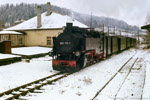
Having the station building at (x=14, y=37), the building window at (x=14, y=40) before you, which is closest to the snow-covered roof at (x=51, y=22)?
the station building at (x=14, y=37)

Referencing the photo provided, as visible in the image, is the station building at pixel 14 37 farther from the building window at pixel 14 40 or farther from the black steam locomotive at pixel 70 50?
the black steam locomotive at pixel 70 50

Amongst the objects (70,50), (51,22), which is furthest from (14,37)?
(70,50)

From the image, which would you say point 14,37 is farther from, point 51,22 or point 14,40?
point 51,22

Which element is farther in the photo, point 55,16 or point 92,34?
point 55,16

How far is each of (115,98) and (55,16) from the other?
1016 inches

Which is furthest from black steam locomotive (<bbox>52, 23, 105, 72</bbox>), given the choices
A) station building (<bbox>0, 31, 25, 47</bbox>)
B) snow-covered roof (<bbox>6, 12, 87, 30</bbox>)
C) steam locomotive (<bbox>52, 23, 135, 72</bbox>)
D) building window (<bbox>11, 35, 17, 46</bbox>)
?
building window (<bbox>11, 35, 17, 46</bbox>)

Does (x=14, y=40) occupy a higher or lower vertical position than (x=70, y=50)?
higher

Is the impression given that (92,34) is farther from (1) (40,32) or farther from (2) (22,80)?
(1) (40,32)

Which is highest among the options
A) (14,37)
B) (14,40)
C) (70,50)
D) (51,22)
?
(51,22)

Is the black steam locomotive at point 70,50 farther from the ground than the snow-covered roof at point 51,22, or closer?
closer

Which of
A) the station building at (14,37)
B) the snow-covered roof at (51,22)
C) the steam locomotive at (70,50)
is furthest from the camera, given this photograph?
the snow-covered roof at (51,22)

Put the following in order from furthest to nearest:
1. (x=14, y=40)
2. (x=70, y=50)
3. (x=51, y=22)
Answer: (x=51, y=22), (x=14, y=40), (x=70, y=50)

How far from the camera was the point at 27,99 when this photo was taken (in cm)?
641

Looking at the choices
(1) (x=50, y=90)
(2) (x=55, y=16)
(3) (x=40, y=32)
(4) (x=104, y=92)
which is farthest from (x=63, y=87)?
(2) (x=55, y=16)
